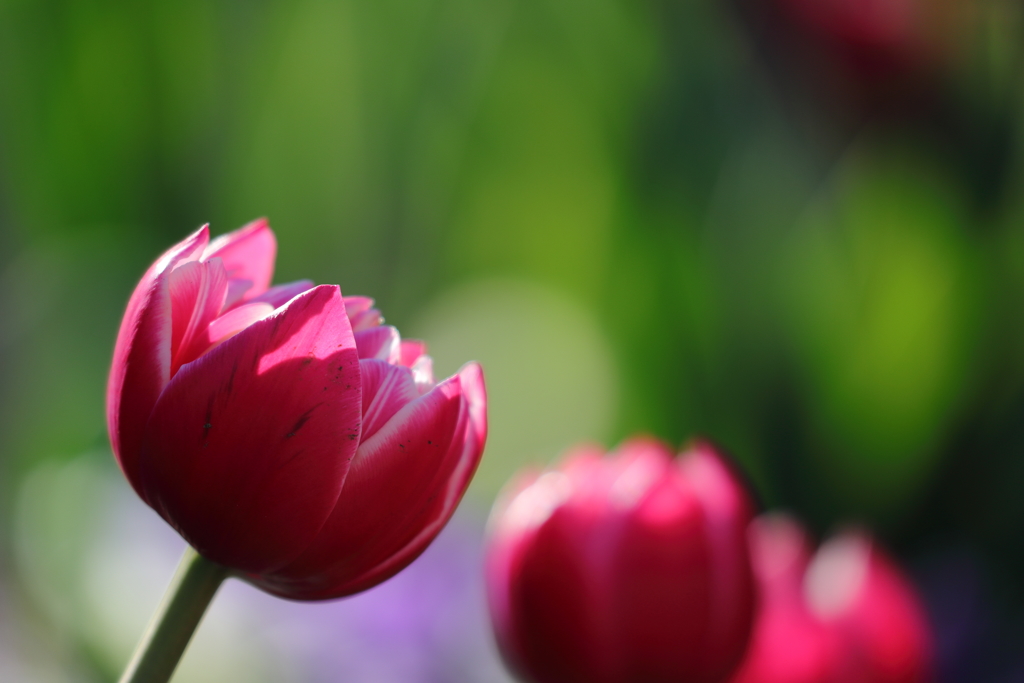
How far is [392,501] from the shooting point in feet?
0.61

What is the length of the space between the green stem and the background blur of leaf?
55 centimetres

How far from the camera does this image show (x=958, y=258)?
0.72 metres

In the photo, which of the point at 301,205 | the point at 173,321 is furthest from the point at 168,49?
the point at 173,321

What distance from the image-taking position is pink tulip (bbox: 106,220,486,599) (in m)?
0.18

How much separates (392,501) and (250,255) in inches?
2.6

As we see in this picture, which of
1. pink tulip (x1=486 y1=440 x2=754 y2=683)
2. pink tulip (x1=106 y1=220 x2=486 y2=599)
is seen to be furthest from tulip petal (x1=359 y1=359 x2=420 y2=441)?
pink tulip (x1=486 y1=440 x2=754 y2=683)

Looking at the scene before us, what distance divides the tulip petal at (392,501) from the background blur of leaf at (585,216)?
533mm

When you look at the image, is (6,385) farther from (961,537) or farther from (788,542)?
(961,537)

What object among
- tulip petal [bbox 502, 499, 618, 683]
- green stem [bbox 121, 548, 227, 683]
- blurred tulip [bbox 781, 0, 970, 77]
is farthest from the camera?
blurred tulip [bbox 781, 0, 970, 77]

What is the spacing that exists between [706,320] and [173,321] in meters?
0.60

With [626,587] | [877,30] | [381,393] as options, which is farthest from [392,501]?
[877,30]

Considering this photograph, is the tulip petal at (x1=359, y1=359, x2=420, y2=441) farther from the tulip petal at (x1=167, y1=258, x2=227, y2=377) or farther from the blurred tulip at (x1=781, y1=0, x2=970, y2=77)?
the blurred tulip at (x1=781, y1=0, x2=970, y2=77)

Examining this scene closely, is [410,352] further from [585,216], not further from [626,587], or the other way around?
[585,216]

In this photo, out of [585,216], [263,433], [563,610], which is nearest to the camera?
[263,433]
